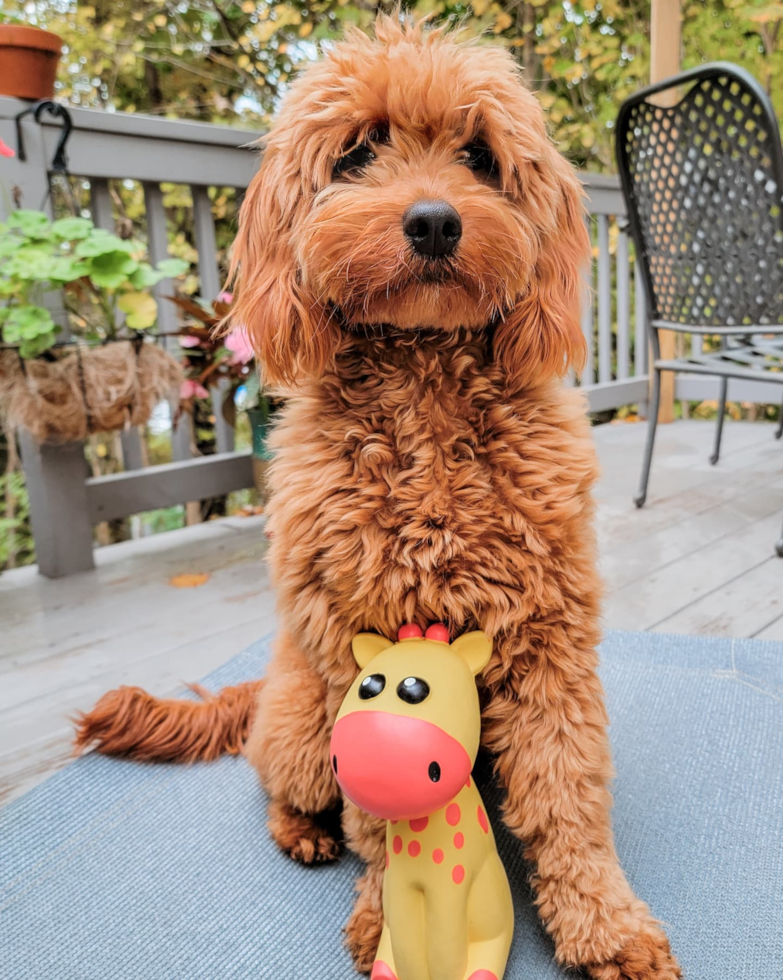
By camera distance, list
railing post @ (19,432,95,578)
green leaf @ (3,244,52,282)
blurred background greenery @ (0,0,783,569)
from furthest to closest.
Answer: blurred background greenery @ (0,0,783,569), railing post @ (19,432,95,578), green leaf @ (3,244,52,282)

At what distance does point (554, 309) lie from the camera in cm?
103

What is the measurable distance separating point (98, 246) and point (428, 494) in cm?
164

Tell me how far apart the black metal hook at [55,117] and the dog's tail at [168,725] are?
65.7 inches

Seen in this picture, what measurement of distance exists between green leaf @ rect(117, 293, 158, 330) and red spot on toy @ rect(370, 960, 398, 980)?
1.94 m

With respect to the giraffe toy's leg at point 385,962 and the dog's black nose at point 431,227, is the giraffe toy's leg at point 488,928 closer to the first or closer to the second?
the giraffe toy's leg at point 385,962

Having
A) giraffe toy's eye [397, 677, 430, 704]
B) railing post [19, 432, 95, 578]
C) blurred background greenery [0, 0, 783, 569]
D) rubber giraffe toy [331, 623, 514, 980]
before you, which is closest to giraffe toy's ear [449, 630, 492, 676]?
rubber giraffe toy [331, 623, 514, 980]

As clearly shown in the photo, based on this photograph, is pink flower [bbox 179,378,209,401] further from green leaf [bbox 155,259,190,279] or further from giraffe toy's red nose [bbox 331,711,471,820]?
giraffe toy's red nose [bbox 331,711,471,820]

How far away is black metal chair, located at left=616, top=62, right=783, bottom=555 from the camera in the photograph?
2346mm

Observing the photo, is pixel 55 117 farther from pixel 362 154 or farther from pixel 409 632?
pixel 409 632

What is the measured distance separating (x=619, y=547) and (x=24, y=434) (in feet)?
6.40

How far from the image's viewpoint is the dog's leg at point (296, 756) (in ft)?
3.79

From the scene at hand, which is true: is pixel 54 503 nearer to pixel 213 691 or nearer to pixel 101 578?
pixel 101 578

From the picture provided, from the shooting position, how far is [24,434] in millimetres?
2443

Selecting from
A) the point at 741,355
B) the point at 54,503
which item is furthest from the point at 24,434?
the point at 741,355
